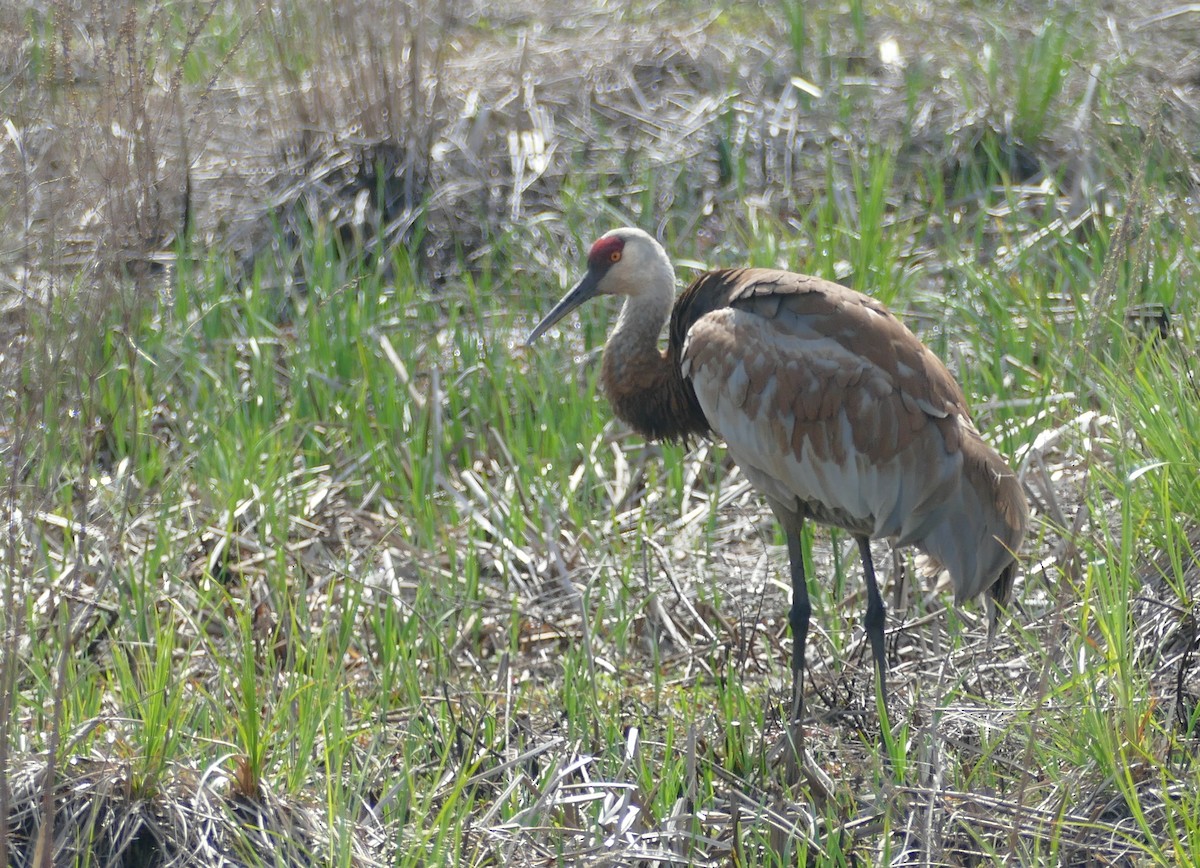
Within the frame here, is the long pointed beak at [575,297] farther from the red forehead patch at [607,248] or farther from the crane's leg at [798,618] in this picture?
the crane's leg at [798,618]

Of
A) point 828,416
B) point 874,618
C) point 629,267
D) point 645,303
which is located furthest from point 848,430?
point 629,267

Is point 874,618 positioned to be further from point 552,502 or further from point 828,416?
point 552,502

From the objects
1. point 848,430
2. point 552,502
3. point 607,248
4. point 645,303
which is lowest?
point 552,502

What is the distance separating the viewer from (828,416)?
3.54 m

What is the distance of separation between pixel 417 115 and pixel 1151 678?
4.27 metres

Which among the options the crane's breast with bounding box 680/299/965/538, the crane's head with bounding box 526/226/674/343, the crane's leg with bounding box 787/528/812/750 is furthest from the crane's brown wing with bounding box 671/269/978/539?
the crane's head with bounding box 526/226/674/343

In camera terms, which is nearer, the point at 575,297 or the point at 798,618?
the point at 798,618

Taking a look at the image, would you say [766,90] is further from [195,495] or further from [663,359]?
[195,495]

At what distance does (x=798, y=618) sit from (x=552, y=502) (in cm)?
100

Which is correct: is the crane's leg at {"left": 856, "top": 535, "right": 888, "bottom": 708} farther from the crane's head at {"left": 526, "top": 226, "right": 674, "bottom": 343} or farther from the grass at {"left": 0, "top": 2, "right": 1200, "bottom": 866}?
the crane's head at {"left": 526, "top": 226, "right": 674, "bottom": 343}

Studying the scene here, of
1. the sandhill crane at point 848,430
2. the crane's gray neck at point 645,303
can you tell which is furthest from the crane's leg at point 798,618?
the crane's gray neck at point 645,303

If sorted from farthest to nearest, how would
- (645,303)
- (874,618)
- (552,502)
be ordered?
(552,502) → (645,303) → (874,618)

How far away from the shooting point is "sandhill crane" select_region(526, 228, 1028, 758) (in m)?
3.37

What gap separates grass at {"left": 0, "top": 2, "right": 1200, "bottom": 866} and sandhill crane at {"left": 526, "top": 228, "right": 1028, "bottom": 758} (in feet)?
0.55
